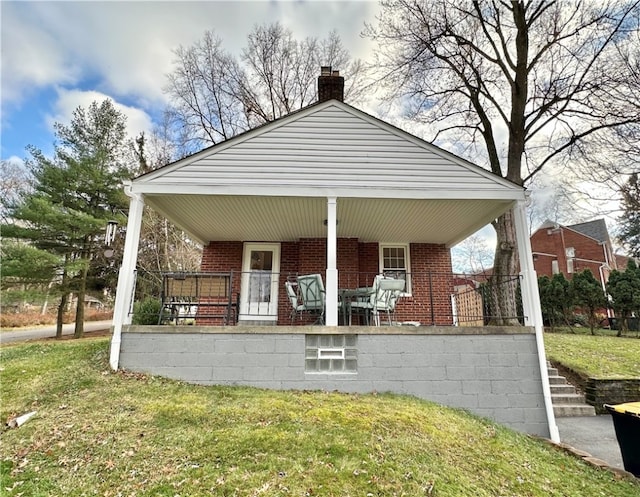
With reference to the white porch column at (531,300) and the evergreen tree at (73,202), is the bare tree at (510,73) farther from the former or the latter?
the evergreen tree at (73,202)

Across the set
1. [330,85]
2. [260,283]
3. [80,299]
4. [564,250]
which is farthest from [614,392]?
[564,250]

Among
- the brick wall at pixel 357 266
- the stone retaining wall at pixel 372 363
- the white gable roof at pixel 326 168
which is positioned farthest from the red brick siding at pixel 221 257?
the stone retaining wall at pixel 372 363

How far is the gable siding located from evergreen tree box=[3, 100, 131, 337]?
9.26 meters

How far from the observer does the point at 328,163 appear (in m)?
6.49

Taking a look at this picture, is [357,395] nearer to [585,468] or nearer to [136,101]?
[585,468]

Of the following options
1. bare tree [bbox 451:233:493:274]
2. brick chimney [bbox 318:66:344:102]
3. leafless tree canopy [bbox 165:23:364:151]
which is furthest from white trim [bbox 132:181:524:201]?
bare tree [bbox 451:233:493:274]

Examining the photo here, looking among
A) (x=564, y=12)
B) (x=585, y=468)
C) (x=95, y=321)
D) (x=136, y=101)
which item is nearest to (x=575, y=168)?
(x=564, y=12)

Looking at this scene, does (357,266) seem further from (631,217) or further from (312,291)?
(631,217)

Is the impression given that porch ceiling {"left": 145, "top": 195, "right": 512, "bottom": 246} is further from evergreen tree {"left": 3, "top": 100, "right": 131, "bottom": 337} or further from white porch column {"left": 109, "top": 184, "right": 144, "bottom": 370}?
evergreen tree {"left": 3, "top": 100, "right": 131, "bottom": 337}

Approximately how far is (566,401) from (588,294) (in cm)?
937

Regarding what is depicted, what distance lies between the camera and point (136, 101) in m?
18.0

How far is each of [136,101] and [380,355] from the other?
1865 cm

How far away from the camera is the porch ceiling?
6.82 meters

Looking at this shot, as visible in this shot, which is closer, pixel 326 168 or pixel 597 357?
pixel 326 168
